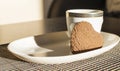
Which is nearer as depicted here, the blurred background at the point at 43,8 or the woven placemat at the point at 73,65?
the woven placemat at the point at 73,65

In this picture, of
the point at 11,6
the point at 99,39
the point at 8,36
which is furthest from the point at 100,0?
the point at 99,39

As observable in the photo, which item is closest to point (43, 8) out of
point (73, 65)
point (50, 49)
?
point (50, 49)

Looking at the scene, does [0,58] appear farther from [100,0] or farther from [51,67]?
[100,0]

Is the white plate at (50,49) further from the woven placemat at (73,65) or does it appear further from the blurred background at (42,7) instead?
the blurred background at (42,7)

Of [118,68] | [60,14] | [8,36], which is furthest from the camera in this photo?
[60,14]

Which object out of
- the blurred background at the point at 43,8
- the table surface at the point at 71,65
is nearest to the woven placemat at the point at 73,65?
the table surface at the point at 71,65

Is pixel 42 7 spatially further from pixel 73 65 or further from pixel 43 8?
pixel 73 65
